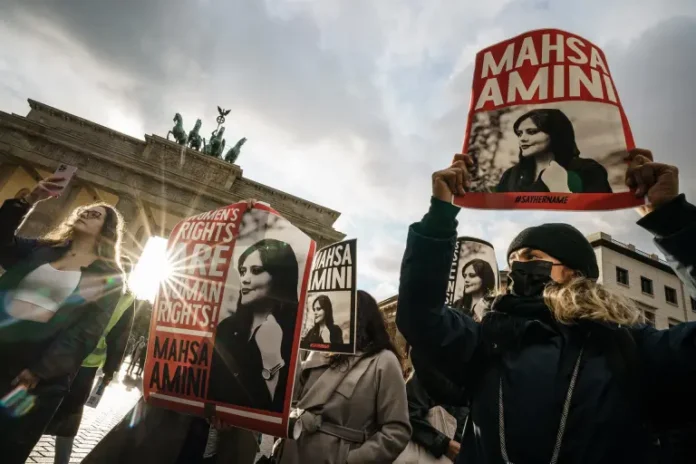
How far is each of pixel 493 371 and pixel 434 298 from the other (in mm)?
311

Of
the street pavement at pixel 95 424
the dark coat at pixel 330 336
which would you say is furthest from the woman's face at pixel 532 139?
the street pavement at pixel 95 424

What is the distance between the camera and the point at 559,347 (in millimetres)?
1251

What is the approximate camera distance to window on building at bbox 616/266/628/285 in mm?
26797

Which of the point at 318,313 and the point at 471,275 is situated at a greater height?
the point at 471,275

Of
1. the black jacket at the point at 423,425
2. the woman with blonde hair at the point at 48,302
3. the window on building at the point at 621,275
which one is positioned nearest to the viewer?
the woman with blonde hair at the point at 48,302

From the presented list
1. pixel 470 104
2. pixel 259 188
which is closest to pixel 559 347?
pixel 470 104

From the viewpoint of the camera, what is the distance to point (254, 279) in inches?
88.4

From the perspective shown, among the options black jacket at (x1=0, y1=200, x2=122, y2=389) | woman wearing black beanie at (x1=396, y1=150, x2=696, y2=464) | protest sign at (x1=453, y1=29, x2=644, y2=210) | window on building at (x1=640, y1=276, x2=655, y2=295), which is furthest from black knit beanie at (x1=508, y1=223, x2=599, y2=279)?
window on building at (x1=640, y1=276, x2=655, y2=295)

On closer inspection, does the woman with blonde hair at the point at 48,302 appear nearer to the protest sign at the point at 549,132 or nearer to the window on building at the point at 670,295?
the protest sign at the point at 549,132

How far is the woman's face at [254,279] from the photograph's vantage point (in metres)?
2.21

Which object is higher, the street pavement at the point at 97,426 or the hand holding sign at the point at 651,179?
the hand holding sign at the point at 651,179

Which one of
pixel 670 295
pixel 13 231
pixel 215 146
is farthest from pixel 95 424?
pixel 670 295

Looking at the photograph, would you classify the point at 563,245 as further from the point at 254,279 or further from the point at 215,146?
the point at 215,146

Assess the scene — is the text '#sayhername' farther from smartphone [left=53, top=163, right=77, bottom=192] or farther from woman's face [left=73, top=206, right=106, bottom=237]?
smartphone [left=53, top=163, right=77, bottom=192]
